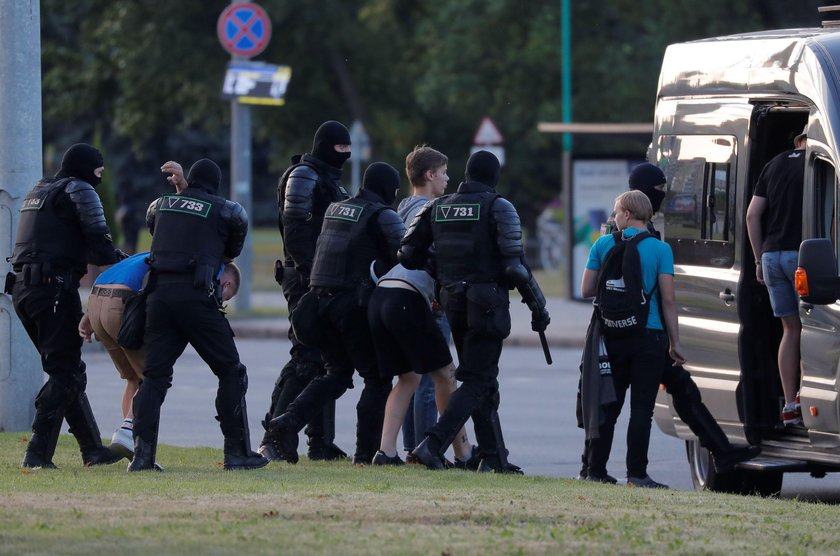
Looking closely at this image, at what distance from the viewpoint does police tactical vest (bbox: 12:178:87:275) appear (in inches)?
386

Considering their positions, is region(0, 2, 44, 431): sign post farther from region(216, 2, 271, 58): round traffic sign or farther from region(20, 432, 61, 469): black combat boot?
region(216, 2, 271, 58): round traffic sign

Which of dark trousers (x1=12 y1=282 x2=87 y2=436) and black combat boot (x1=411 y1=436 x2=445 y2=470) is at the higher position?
dark trousers (x1=12 y1=282 x2=87 y2=436)

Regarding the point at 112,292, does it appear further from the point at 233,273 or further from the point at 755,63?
the point at 755,63

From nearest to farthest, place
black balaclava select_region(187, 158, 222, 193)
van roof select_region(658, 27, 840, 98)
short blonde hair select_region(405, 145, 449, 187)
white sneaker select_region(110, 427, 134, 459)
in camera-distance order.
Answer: van roof select_region(658, 27, 840, 98), black balaclava select_region(187, 158, 222, 193), white sneaker select_region(110, 427, 134, 459), short blonde hair select_region(405, 145, 449, 187)

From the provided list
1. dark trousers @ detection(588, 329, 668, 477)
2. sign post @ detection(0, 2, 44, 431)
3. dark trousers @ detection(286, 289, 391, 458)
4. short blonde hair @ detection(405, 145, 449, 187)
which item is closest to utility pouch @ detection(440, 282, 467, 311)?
dark trousers @ detection(286, 289, 391, 458)

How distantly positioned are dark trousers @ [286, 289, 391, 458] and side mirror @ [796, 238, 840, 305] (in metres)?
2.96

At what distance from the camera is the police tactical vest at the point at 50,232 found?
32.2 feet

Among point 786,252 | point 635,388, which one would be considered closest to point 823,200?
point 786,252

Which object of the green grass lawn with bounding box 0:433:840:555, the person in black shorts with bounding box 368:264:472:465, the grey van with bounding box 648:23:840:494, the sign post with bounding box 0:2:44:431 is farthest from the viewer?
the sign post with bounding box 0:2:44:431

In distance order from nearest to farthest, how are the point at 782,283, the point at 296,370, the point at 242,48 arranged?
1. the point at 782,283
2. the point at 296,370
3. the point at 242,48

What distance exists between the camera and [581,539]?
6867 mm

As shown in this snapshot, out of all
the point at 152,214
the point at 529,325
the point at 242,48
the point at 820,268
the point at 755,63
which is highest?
the point at 242,48

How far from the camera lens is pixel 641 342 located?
31.4 ft

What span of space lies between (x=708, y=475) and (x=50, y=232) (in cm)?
412
